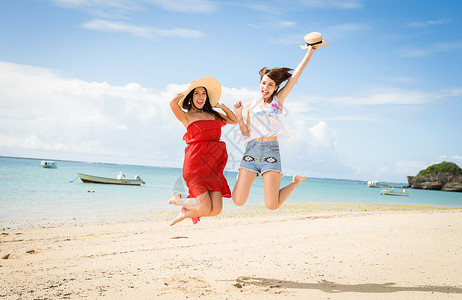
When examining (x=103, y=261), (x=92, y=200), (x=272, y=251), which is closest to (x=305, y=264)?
(x=272, y=251)

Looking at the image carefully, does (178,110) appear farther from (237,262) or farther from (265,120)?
(237,262)

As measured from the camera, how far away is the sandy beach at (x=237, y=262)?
612 centimetres

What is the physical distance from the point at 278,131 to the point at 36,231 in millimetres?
10076

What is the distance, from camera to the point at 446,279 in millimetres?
→ 6652

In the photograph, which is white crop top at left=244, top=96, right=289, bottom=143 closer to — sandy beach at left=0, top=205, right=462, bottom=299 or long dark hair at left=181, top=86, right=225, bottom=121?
long dark hair at left=181, top=86, right=225, bottom=121

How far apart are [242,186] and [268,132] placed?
79 cm

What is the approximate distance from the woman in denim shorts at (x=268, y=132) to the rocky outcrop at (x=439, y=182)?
78.0 m

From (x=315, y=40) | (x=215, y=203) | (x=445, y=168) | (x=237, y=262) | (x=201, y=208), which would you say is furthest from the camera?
(x=445, y=168)

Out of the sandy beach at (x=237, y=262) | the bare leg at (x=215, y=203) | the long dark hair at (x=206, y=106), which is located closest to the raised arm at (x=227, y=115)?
the long dark hair at (x=206, y=106)

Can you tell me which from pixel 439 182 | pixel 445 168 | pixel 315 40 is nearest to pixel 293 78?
pixel 315 40

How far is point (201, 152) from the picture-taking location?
15.6ft

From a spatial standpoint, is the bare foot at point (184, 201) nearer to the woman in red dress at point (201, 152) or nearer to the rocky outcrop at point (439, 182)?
the woman in red dress at point (201, 152)

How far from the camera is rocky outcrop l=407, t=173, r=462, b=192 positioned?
236ft

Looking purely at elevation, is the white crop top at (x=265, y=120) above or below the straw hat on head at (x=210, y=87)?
below
